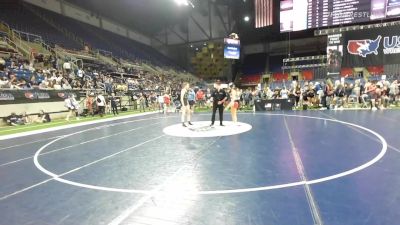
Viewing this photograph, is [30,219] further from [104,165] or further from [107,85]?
[107,85]

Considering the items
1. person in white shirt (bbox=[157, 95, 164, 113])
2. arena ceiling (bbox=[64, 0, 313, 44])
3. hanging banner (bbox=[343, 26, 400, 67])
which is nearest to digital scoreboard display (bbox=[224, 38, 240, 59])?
arena ceiling (bbox=[64, 0, 313, 44])

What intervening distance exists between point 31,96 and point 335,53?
2125 cm

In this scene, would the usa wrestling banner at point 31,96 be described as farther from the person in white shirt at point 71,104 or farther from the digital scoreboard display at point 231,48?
the digital scoreboard display at point 231,48

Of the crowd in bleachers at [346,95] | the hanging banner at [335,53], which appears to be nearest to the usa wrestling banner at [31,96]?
the crowd in bleachers at [346,95]

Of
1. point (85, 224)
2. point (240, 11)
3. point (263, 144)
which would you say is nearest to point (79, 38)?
point (240, 11)

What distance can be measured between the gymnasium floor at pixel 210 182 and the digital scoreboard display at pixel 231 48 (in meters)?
22.8

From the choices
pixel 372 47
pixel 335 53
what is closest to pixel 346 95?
pixel 335 53

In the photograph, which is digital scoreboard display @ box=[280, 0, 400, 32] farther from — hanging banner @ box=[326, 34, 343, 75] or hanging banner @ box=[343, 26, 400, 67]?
hanging banner @ box=[343, 26, 400, 67]

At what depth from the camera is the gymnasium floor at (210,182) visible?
9.89 feet

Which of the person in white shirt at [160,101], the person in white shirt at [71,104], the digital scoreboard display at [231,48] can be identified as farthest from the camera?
the digital scoreboard display at [231,48]

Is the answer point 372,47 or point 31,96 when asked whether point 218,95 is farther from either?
point 372,47

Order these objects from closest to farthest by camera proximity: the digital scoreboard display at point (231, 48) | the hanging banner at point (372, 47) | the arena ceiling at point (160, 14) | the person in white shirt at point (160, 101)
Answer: the person in white shirt at point (160, 101), the hanging banner at point (372, 47), the digital scoreboard display at point (231, 48), the arena ceiling at point (160, 14)

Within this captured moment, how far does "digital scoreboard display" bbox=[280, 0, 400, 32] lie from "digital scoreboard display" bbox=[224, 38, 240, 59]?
7618 mm

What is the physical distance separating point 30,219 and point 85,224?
29.1 inches
